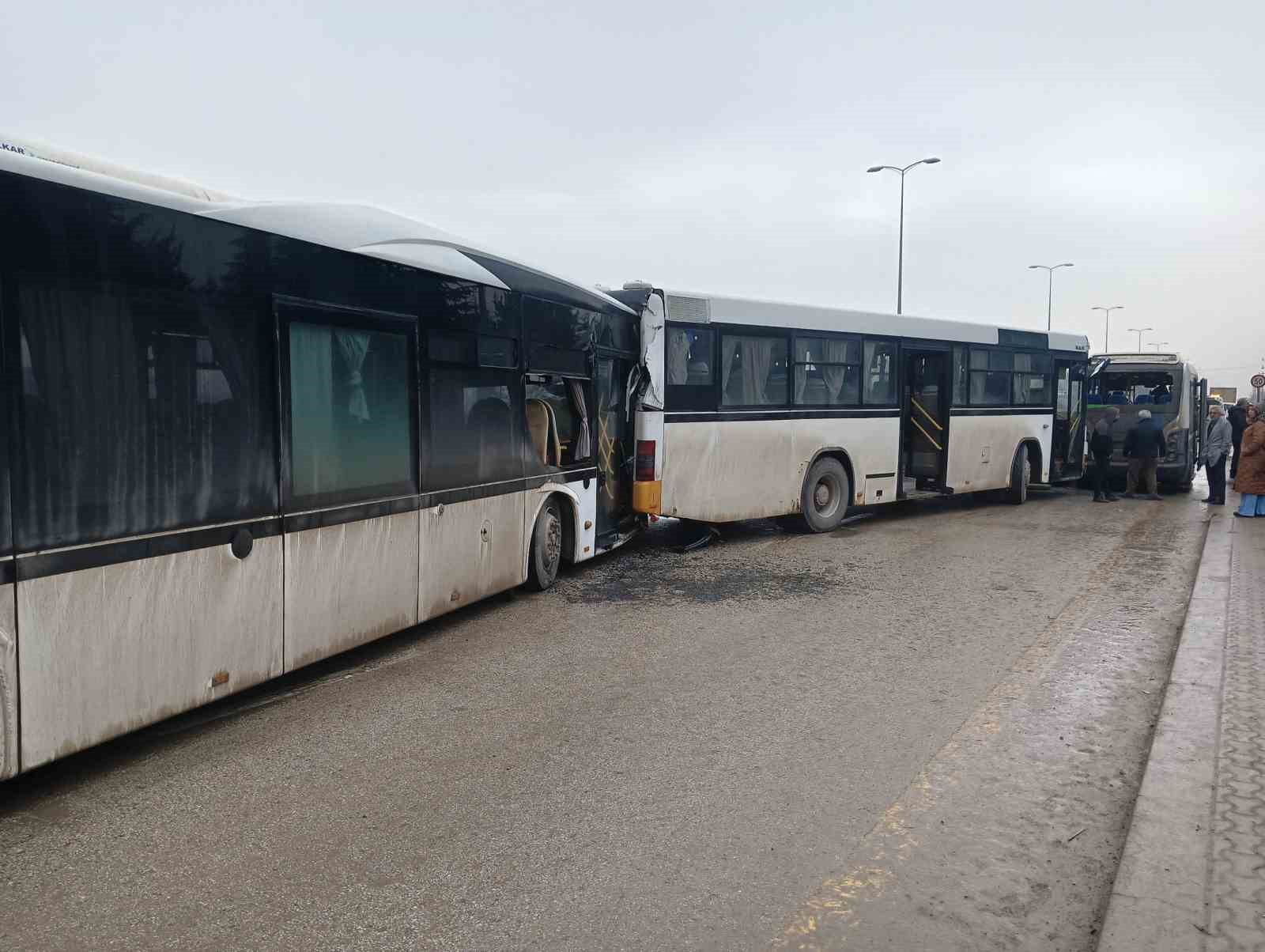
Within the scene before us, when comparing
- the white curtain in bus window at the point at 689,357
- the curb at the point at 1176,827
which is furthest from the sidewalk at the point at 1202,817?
the white curtain in bus window at the point at 689,357

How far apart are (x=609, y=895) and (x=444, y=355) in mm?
4524

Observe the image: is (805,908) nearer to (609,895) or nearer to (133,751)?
(609,895)

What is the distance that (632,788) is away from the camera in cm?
436

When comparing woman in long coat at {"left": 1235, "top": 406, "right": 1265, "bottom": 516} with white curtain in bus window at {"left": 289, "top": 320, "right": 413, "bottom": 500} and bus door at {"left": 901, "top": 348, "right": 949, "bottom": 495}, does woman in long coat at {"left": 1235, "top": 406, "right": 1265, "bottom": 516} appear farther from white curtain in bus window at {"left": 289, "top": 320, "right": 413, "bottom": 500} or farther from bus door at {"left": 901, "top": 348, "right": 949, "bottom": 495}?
white curtain in bus window at {"left": 289, "top": 320, "right": 413, "bottom": 500}

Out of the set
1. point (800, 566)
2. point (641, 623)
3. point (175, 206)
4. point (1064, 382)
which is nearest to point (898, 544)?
point (800, 566)

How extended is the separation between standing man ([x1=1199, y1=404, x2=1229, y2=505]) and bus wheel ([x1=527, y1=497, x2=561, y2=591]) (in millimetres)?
12700

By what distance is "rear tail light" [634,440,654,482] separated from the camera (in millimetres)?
10750

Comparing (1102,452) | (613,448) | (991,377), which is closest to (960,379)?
(991,377)

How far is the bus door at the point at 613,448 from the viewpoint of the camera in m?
9.93

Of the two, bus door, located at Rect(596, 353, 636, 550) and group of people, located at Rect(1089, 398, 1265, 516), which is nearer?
bus door, located at Rect(596, 353, 636, 550)

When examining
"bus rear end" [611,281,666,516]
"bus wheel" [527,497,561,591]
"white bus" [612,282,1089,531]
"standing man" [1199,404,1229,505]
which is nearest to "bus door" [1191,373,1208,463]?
"standing man" [1199,404,1229,505]

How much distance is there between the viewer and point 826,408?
12914mm

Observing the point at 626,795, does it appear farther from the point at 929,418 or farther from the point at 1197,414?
the point at 1197,414

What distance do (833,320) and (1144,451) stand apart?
8.43m
